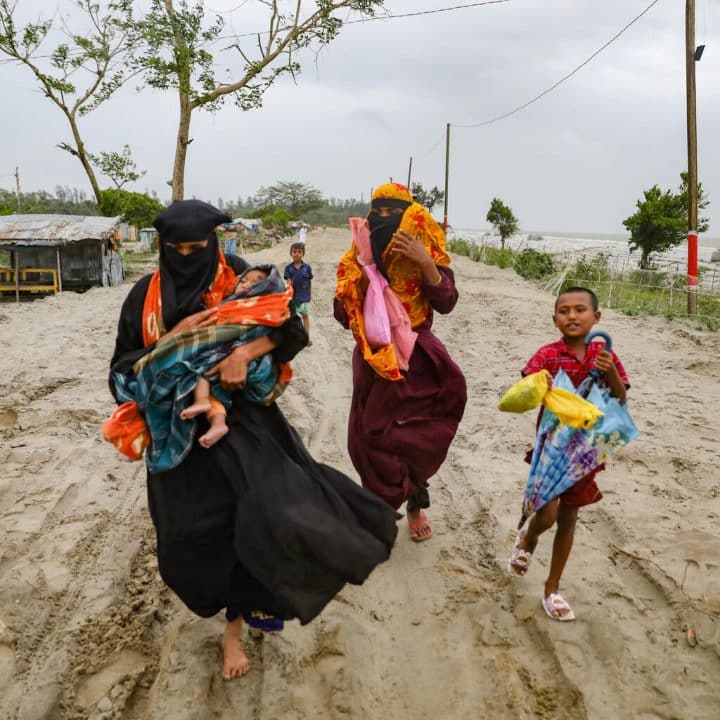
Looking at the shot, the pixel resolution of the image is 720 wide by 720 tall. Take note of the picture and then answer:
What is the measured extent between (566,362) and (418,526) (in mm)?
1387

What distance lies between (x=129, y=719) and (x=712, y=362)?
7079 millimetres

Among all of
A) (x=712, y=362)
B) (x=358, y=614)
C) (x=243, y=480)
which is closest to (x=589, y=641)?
(x=358, y=614)

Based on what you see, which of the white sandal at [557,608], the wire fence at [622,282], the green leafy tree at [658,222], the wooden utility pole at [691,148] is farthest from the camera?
the green leafy tree at [658,222]

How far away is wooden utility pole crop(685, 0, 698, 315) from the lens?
31.4 ft

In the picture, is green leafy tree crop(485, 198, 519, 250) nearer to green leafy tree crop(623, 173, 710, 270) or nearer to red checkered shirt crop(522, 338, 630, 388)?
green leafy tree crop(623, 173, 710, 270)

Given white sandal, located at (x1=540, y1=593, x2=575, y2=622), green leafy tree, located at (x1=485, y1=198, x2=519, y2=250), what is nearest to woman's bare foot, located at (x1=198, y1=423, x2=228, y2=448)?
white sandal, located at (x1=540, y1=593, x2=575, y2=622)

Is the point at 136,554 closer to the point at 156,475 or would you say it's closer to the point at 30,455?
the point at 156,475

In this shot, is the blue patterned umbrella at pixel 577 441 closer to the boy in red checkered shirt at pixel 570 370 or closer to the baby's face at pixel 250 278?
the boy in red checkered shirt at pixel 570 370

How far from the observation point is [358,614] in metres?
2.60

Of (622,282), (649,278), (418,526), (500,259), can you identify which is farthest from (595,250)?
(418,526)

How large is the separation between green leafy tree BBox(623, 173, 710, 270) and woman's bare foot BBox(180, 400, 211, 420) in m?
25.9

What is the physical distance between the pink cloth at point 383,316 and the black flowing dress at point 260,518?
2.65 ft

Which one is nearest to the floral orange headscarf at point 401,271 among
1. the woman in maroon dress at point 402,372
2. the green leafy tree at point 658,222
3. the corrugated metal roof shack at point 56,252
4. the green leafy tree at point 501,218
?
the woman in maroon dress at point 402,372

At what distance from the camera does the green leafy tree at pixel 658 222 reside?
968 inches
